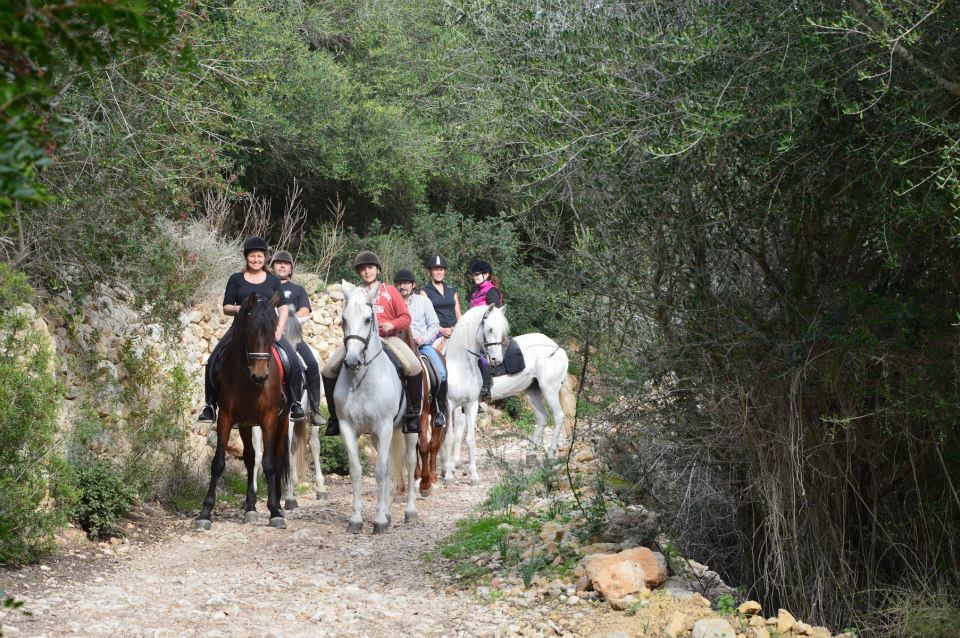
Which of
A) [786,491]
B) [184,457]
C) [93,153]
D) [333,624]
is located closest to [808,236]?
[786,491]

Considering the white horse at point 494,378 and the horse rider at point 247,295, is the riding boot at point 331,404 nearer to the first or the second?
the horse rider at point 247,295

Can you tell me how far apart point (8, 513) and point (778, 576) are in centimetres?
571

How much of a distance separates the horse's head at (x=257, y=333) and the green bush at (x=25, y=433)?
2.00 m

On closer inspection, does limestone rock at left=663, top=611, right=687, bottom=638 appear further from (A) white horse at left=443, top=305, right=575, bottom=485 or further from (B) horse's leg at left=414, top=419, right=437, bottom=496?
(A) white horse at left=443, top=305, right=575, bottom=485

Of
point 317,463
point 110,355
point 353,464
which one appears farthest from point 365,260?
point 317,463

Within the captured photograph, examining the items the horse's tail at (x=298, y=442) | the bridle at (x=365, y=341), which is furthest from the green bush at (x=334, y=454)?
the bridle at (x=365, y=341)

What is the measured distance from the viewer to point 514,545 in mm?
7910

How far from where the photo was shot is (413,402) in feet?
32.6

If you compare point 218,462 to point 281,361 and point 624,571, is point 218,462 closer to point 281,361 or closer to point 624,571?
point 281,361

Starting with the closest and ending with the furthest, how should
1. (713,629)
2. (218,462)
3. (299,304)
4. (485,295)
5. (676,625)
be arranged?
(713,629) → (676,625) → (218,462) → (299,304) → (485,295)

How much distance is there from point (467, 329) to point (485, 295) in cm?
91

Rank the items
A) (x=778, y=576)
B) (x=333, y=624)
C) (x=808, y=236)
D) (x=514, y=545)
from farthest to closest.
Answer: (x=514, y=545) < (x=778, y=576) < (x=808, y=236) < (x=333, y=624)

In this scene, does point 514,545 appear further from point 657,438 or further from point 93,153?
point 93,153

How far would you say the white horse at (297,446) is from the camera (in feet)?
36.0
